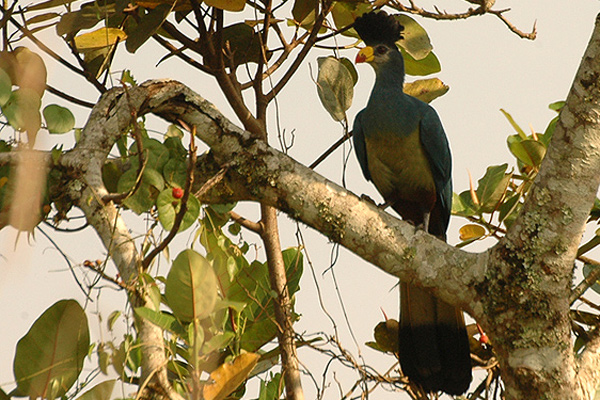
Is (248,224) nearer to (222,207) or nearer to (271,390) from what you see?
(222,207)

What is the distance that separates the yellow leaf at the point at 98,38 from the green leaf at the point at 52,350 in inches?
40.8

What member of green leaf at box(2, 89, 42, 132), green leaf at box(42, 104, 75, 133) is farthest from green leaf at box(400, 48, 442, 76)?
green leaf at box(2, 89, 42, 132)

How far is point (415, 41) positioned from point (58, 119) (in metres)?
1.41

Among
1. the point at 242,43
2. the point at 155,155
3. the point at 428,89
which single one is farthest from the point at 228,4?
the point at 428,89

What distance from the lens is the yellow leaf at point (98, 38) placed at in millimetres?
2254

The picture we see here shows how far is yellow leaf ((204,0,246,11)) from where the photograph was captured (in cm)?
225

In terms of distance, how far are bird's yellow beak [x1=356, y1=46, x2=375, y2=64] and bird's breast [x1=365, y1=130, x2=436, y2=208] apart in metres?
0.36

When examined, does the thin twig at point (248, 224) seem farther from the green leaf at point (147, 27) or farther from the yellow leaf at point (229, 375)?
the yellow leaf at point (229, 375)

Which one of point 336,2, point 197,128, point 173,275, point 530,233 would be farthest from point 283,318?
point 336,2

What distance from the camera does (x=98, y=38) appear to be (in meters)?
2.27

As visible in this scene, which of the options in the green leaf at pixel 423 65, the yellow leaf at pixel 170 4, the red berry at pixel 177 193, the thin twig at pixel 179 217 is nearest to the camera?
the thin twig at pixel 179 217

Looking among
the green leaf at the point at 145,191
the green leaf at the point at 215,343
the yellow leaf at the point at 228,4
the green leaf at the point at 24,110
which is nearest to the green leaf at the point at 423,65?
the yellow leaf at the point at 228,4

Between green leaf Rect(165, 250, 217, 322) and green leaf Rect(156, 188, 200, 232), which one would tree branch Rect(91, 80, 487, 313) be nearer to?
green leaf Rect(156, 188, 200, 232)

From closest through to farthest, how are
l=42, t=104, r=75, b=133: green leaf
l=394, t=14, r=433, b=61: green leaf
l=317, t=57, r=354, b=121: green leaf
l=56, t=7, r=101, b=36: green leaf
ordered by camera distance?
1. l=42, t=104, r=75, b=133: green leaf
2. l=56, t=7, r=101, b=36: green leaf
3. l=317, t=57, r=354, b=121: green leaf
4. l=394, t=14, r=433, b=61: green leaf
